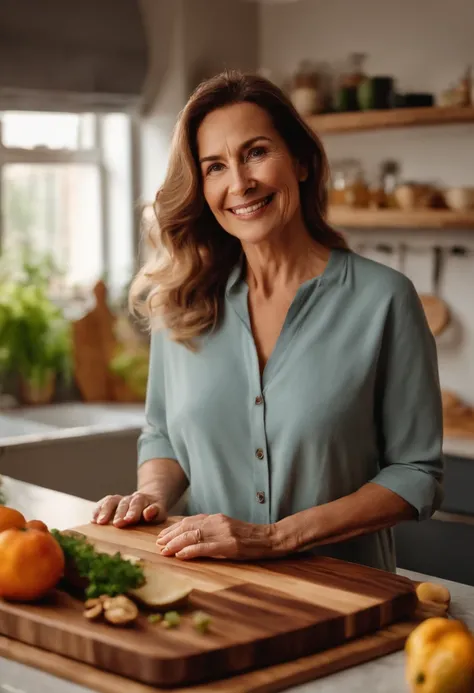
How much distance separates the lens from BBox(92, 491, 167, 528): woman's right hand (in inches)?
75.1

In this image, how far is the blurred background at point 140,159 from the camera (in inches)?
156

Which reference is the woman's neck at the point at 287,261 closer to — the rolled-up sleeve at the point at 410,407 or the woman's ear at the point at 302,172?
the woman's ear at the point at 302,172

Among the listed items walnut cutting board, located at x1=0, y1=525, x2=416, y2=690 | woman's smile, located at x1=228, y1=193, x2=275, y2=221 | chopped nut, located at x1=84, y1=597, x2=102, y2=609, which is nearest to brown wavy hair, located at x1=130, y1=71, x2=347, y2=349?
woman's smile, located at x1=228, y1=193, x2=275, y2=221

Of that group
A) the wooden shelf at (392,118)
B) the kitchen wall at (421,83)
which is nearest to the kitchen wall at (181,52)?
the kitchen wall at (421,83)

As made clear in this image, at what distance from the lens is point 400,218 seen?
397 centimetres

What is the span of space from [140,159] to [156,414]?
2.65 m

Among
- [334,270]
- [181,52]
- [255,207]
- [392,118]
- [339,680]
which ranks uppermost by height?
[181,52]

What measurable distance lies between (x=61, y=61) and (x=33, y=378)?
1.21m

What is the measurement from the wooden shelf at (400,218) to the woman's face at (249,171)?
1.80 m

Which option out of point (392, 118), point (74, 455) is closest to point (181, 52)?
point (392, 118)

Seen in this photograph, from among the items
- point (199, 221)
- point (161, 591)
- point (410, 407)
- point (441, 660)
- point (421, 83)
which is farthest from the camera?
point (421, 83)

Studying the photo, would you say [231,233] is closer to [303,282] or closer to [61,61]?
[303,282]

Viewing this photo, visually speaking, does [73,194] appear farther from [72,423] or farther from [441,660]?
[441,660]

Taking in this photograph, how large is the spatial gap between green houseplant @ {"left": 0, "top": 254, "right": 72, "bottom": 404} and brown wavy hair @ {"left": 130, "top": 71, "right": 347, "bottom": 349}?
2.04 meters
